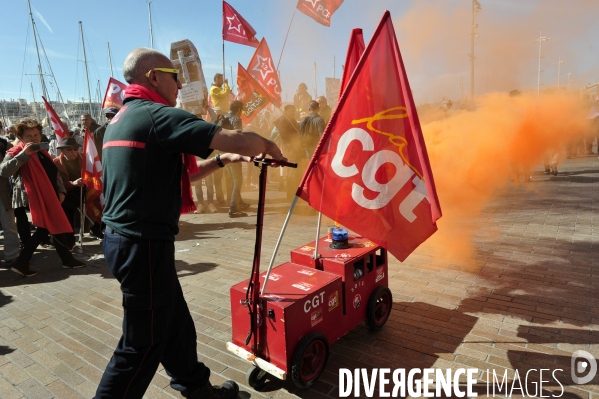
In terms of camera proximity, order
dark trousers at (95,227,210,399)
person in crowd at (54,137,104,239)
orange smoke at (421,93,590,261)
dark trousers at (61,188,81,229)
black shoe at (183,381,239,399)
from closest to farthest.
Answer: dark trousers at (95,227,210,399) < black shoe at (183,381,239,399) < person in crowd at (54,137,104,239) < dark trousers at (61,188,81,229) < orange smoke at (421,93,590,261)

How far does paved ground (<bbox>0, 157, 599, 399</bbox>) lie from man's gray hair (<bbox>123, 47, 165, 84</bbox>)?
230cm

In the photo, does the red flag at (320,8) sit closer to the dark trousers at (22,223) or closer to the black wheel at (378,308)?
the dark trousers at (22,223)

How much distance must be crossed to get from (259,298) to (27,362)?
230cm

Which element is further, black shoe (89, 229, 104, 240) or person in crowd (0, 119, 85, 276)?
black shoe (89, 229, 104, 240)

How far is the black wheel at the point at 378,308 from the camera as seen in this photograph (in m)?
3.65

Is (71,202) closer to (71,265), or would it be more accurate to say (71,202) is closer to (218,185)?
(71,265)

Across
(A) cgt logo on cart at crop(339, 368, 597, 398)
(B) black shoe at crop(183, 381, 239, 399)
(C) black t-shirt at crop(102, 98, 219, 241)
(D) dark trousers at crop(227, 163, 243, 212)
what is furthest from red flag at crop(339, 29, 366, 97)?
(D) dark trousers at crop(227, 163, 243, 212)

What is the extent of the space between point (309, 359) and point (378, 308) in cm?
108

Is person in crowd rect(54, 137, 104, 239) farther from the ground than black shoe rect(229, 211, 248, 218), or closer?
farther from the ground

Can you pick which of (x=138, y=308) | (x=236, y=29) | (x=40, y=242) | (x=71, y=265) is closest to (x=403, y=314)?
(x=138, y=308)

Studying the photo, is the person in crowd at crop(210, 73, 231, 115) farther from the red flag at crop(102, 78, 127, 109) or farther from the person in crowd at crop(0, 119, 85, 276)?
the person in crowd at crop(0, 119, 85, 276)

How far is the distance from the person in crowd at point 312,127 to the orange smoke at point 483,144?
7.41 feet

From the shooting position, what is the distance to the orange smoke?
7.46 m

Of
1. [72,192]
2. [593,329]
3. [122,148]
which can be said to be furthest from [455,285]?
[72,192]
